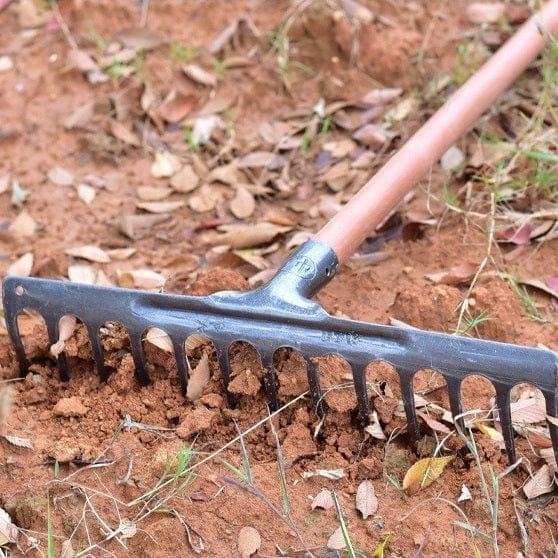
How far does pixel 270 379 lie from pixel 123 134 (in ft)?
4.62

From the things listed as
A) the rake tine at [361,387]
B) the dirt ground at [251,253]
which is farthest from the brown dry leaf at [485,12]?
the rake tine at [361,387]

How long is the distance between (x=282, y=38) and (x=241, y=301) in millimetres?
1555

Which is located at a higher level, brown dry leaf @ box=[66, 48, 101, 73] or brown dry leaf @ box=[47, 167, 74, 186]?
brown dry leaf @ box=[66, 48, 101, 73]

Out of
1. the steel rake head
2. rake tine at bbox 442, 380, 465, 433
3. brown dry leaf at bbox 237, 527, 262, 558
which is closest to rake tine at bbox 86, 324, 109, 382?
the steel rake head

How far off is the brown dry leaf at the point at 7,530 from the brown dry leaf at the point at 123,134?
1.55 meters

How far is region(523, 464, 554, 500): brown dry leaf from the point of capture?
1.87 metres

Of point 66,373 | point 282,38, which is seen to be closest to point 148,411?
point 66,373

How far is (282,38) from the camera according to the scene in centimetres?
325

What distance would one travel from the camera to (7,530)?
1.79m

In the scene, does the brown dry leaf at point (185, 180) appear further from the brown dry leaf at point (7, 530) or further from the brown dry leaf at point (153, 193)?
the brown dry leaf at point (7, 530)

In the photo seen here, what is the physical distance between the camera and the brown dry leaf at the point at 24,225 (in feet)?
9.04

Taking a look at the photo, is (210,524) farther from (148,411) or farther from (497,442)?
(497,442)

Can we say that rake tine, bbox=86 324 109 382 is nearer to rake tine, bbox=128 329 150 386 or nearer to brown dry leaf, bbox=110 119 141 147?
rake tine, bbox=128 329 150 386

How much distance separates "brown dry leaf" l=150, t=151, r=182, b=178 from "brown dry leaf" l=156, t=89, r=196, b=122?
0.60 feet
